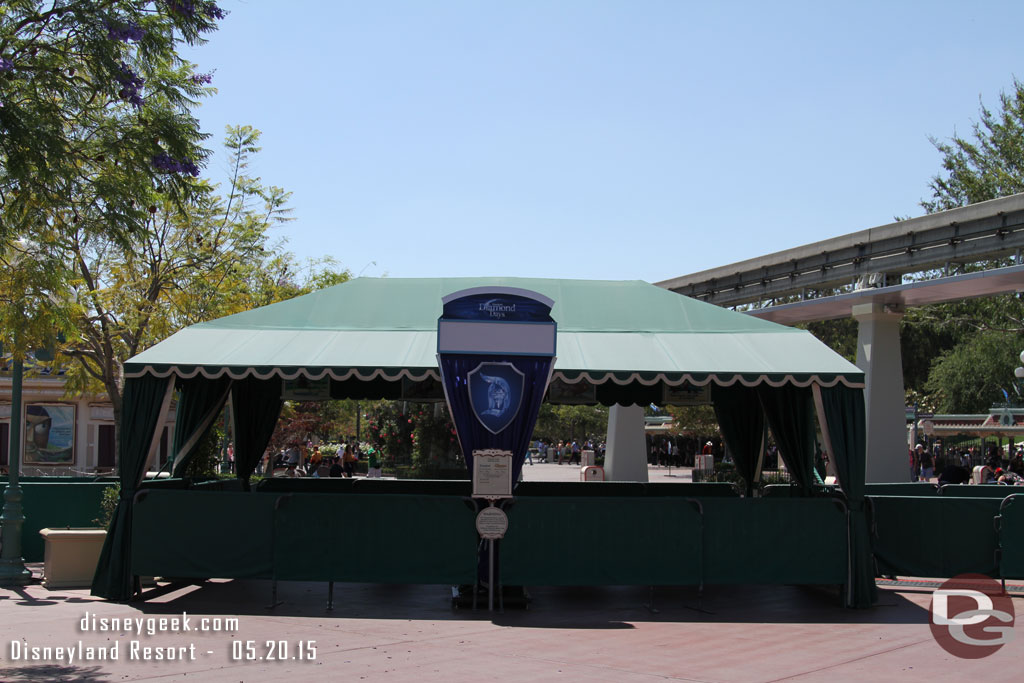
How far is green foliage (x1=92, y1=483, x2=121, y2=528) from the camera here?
14727 millimetres

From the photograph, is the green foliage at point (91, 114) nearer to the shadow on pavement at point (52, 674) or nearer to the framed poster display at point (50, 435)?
the shadow on pavement at point (52, 674)

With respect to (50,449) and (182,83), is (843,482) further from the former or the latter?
(50,449)

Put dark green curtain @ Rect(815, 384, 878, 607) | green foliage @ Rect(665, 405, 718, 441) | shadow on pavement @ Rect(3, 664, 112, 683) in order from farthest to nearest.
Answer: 1. green foliage @ Rect(665, 405, 718, 441)
2. dark green curtain @ Rect(815, 384, 878, 607)
3. shadow on pavement @ Rect(3, 664, 112, 683)

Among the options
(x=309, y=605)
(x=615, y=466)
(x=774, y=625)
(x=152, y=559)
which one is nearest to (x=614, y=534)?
(x=774, y=625)

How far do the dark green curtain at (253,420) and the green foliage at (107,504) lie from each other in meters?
2.05

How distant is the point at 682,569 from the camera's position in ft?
39.0

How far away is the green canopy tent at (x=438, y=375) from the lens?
40.2 feet

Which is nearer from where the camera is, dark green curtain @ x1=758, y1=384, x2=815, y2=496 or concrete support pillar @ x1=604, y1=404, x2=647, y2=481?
dark green curtain @ x1=758, y1=384, x2=815, y2=496

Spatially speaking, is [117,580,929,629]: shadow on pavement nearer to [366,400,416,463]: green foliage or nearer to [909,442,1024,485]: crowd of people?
[909,442,1024,485]: crowd of people

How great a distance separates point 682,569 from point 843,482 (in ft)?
7.72

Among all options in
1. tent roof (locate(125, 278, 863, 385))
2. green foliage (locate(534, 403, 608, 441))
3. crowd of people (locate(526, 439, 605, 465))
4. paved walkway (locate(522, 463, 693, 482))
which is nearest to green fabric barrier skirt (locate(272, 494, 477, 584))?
tent roof (locate(125, 278, 863, 385))

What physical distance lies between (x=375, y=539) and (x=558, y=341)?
12.0 feet

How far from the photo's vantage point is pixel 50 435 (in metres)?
35.1

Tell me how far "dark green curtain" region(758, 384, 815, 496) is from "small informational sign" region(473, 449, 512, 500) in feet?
14.9
